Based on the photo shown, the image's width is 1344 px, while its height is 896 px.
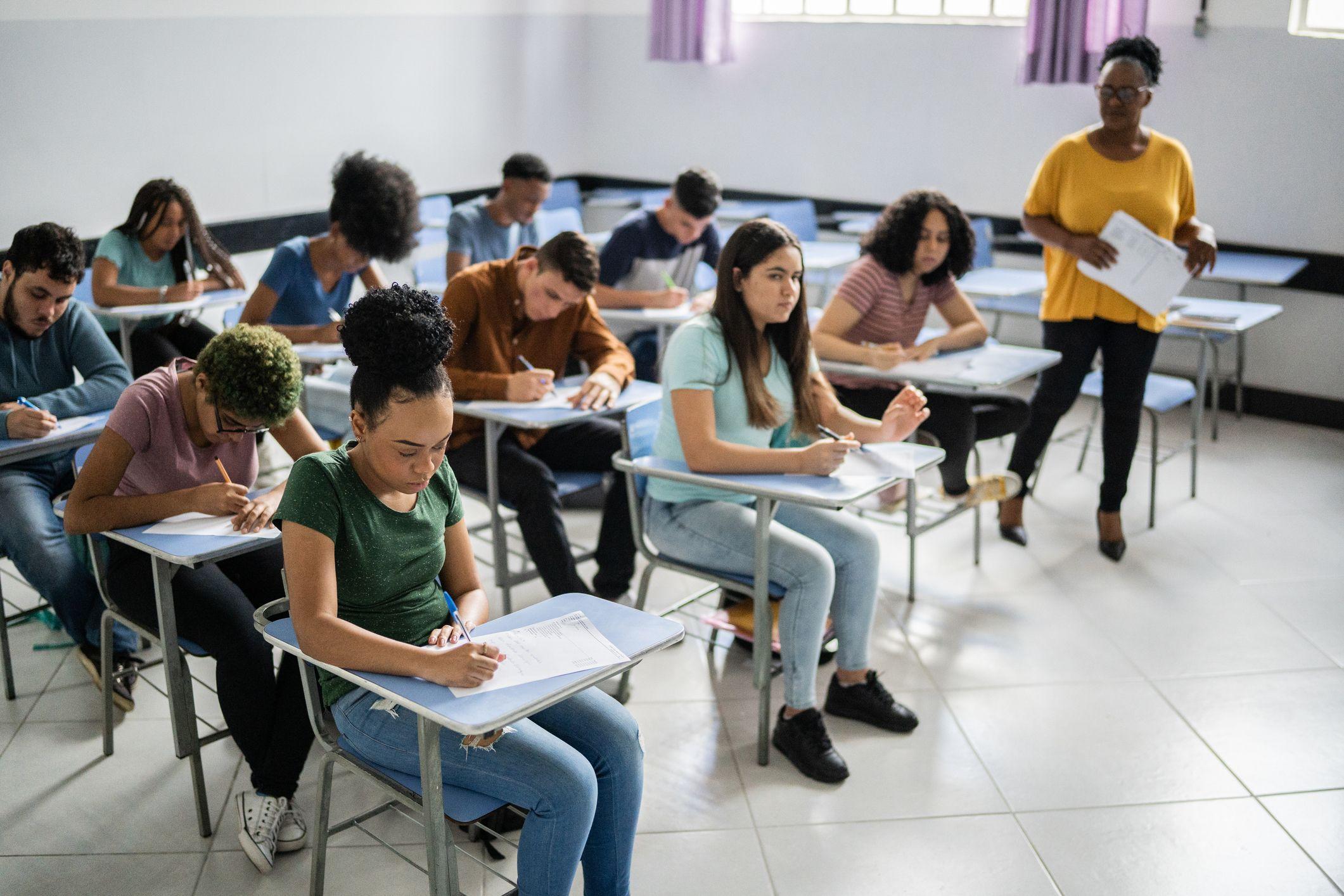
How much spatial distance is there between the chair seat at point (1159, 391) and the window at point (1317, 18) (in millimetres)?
1942

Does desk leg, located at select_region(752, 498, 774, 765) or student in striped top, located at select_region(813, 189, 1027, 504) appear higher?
student in striped top, located at select_region(813, 189, 1027, 504)

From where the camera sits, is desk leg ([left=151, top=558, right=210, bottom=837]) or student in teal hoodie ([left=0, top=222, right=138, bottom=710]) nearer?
desk leg ([left=151, top=558, right=210, bottom=837])

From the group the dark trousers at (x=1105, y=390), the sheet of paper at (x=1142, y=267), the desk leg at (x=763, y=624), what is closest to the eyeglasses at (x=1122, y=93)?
the sheet of paper at (x=1142, y=267)

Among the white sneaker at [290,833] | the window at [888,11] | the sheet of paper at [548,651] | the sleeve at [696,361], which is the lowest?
the white sneaker at [290,833]

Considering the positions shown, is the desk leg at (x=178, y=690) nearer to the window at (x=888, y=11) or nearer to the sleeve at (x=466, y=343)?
the sleeve at (x=466, y=343)

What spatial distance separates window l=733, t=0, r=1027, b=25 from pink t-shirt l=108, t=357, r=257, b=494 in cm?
466

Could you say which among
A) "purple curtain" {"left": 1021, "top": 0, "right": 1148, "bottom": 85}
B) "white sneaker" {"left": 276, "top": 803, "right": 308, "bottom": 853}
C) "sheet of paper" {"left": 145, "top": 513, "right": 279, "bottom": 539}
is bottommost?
"white sneaker" {"left": 276, "top": 803, "right": 308, "bottom": 853}

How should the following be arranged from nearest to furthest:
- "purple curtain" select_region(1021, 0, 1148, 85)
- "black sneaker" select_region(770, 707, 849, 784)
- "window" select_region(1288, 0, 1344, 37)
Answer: "black sneaker" select_region(770, 707, 849, 784)
"window" select_region(1288, 0, 1344, 37)
"purple curtain" select_region(1021, 0, 1148, 85)

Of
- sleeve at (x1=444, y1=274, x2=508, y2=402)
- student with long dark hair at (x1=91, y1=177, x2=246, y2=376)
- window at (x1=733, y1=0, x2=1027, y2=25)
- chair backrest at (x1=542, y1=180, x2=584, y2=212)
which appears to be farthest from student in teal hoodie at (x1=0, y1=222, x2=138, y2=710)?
window at (x1=733, y1=0, x2=1027, y2=25)

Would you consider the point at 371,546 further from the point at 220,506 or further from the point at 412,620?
the point at 220,506

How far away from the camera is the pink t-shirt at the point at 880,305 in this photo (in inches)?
137

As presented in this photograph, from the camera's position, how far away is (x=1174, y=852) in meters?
2.39

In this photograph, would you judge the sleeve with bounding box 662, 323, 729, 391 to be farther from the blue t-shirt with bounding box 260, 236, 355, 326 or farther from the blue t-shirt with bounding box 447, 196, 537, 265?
the blue t-shirt with bounding box 447, 196, 537, 265

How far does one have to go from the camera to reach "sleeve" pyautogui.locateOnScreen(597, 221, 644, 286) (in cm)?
432
